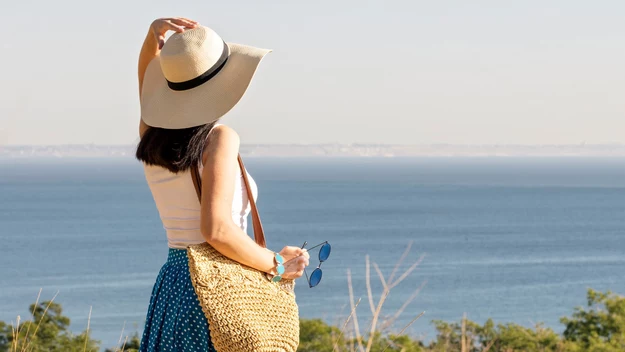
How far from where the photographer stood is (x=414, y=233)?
269 feet

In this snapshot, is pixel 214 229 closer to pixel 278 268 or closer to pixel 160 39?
pixel 278 268

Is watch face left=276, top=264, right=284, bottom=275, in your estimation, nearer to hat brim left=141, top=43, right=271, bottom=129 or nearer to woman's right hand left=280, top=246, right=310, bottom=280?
woman's right hand left=280, top=246, right=310, bottom=280

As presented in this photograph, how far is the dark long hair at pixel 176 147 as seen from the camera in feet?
6.93

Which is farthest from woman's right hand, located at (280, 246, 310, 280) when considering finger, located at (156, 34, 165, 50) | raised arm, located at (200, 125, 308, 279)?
finger, located at (156, 34, 165, 50)

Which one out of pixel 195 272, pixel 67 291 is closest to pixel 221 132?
pixel 195 272

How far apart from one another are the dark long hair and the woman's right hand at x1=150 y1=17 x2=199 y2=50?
30 centimetres

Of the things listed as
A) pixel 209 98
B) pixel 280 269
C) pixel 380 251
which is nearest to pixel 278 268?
pixel 280 269

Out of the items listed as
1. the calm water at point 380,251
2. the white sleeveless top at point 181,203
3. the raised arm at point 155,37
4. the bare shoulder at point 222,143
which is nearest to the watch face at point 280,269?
the white sleeveless top at point 181,203

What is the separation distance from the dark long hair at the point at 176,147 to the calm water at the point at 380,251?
1044 inches

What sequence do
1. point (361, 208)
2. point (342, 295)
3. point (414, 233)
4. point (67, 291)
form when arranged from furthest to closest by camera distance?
point (361, 208) → point (414, 233) → point (67, 291) → point (342, 295)

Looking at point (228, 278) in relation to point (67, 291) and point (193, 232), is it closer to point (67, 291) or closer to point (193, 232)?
point (193, 232)

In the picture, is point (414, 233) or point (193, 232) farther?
point (414, 233)

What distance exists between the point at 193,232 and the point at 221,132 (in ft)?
0.90

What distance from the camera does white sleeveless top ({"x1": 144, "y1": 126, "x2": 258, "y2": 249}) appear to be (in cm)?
217
